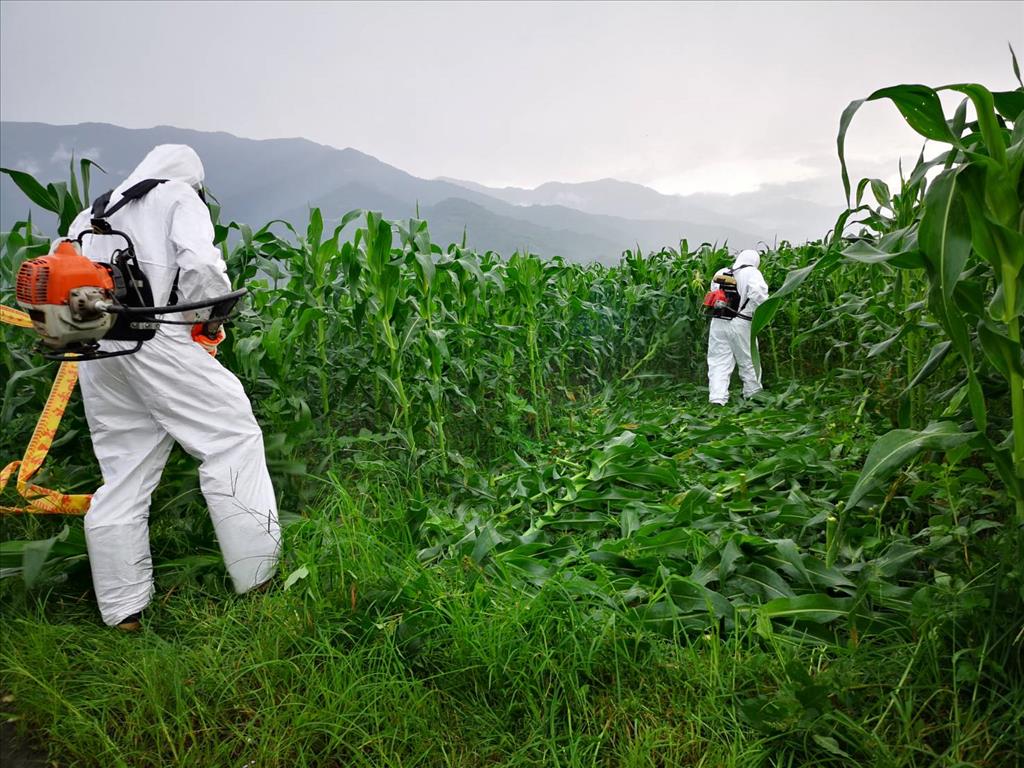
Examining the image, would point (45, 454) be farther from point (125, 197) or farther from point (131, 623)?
point (125, 197)

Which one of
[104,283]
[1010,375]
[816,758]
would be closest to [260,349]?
[104,283]

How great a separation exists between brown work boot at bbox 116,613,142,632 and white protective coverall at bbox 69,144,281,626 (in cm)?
2

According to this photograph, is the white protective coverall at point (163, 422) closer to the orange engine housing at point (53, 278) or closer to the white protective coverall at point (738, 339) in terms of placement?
the orange engine housing at point (53, 278)

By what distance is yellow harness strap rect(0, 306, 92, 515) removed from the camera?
2510mm

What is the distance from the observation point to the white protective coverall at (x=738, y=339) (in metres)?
6.10

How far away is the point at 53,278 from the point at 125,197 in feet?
2.01

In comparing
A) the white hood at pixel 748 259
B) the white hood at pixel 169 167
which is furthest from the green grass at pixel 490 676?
the white hood at pixel 748 259

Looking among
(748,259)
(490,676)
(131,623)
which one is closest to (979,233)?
(490,676)

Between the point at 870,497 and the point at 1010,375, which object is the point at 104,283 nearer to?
the point at 1010,375

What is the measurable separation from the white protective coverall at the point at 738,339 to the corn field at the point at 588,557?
1.84 metres

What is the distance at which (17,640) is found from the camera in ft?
7.48

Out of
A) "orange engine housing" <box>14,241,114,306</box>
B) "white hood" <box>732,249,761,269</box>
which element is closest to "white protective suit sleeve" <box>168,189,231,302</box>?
"orange engine housing" <box>14,241,114,306</box>

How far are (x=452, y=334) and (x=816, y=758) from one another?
326cm

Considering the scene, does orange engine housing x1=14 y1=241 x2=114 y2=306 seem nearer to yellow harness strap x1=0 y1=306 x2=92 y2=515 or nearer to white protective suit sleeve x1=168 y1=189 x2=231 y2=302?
white protective suit sleeve x1=168 y1=189 x2=231 y2=302
